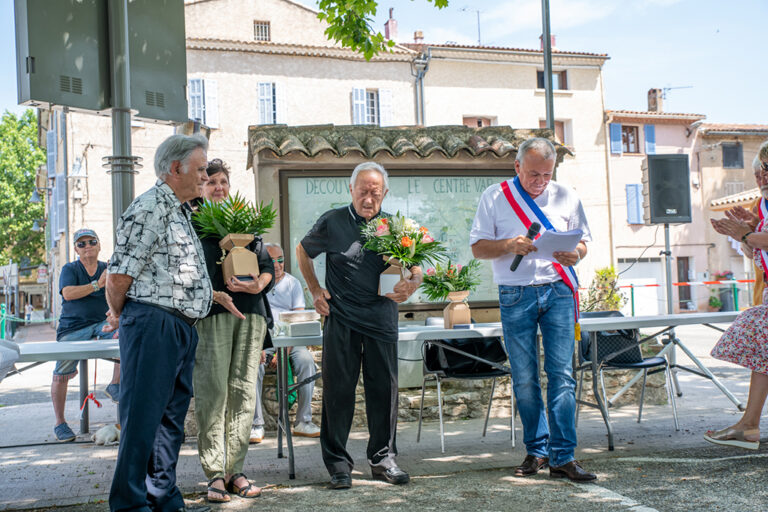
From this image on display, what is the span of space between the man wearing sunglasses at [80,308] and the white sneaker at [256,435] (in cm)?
131

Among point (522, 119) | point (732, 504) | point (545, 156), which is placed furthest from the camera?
point (522, 119)

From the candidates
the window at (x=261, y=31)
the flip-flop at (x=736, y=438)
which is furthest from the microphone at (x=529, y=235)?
the window at (x=261, y=31)

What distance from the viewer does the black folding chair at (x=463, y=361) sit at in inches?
207

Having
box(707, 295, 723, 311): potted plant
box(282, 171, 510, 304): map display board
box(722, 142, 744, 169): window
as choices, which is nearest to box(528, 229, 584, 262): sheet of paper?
box(282, 171, 510, 304): map display board

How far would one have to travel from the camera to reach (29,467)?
5.09m

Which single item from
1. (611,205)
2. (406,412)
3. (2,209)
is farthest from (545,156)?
(2,209)

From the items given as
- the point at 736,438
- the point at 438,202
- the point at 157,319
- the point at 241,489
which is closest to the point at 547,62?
the point at 438,202

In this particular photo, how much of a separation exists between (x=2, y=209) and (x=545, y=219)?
42.7 meters

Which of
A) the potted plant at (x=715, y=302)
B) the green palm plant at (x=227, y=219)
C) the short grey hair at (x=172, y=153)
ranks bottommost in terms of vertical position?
the potted plant at (x=715, y=302)

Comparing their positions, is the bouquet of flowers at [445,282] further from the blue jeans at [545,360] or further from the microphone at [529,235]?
the microphone at [529,235]

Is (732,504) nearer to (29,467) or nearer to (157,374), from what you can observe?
(157,374)

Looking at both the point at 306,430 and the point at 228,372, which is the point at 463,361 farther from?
the point at 228,372

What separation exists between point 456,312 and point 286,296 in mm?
1733

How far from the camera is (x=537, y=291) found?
14.4ft
